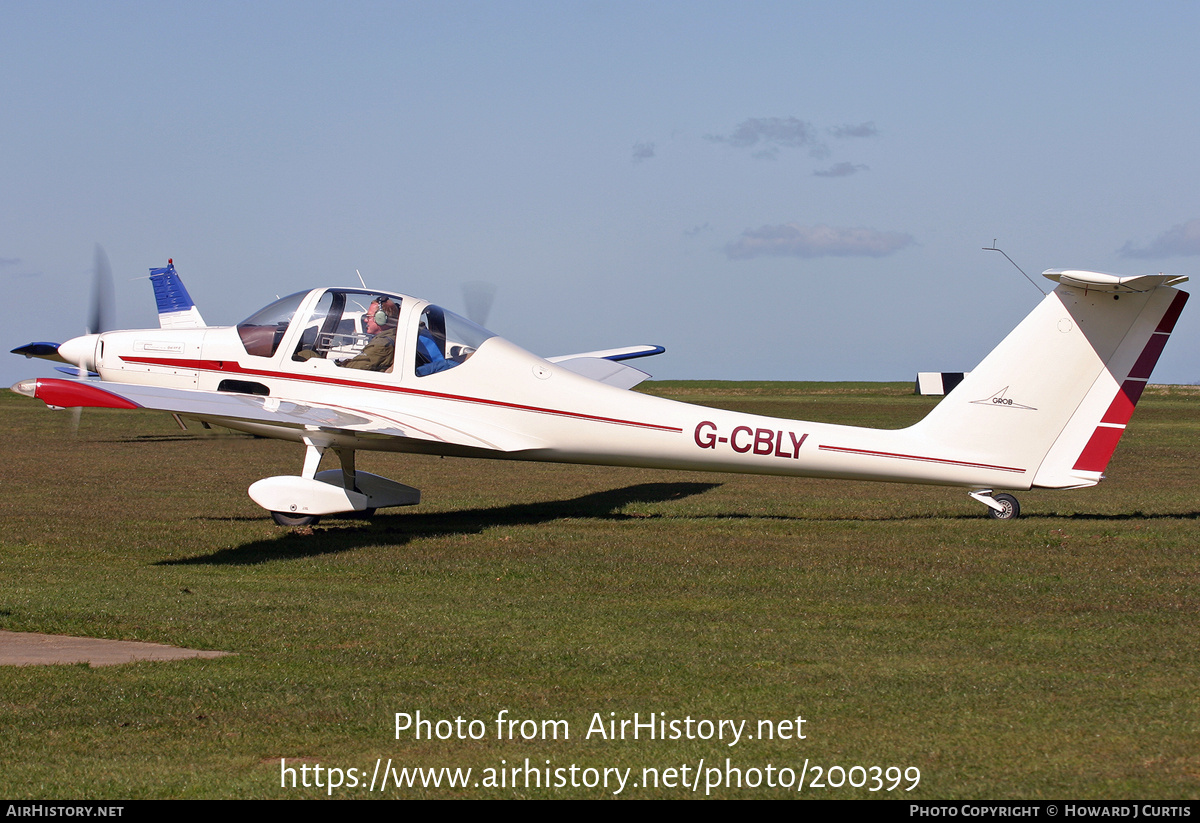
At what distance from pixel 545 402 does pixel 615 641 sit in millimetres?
5852

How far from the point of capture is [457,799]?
4461mm

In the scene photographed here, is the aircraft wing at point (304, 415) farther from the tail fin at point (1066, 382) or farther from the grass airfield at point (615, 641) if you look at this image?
the tail fin at point (1066, 382)

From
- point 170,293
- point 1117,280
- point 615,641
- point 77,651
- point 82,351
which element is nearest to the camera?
point 77,651

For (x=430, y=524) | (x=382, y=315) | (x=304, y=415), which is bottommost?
(x=430, y=524)

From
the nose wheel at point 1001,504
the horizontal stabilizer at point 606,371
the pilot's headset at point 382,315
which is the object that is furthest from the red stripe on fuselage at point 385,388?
the horizontal stabilizer at point 606,371

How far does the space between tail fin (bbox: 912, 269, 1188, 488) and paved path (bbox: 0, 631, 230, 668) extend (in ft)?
27.8

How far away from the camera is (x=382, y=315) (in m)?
12.7

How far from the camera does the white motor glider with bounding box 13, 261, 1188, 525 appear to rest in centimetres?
1133

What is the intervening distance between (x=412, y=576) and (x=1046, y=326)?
7314 millimetres

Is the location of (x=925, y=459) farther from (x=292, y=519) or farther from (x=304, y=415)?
(x=292, y=519)

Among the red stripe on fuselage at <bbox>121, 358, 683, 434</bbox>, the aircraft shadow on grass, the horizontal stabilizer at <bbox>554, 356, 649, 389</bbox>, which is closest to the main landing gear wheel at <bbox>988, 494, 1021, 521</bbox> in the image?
the red stripe on fuselage at <bbox>121, 358, 683, 434</bbox>

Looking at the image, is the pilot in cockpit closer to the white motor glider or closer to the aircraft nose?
the white motor glider

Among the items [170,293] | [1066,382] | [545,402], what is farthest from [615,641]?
[170,293]
